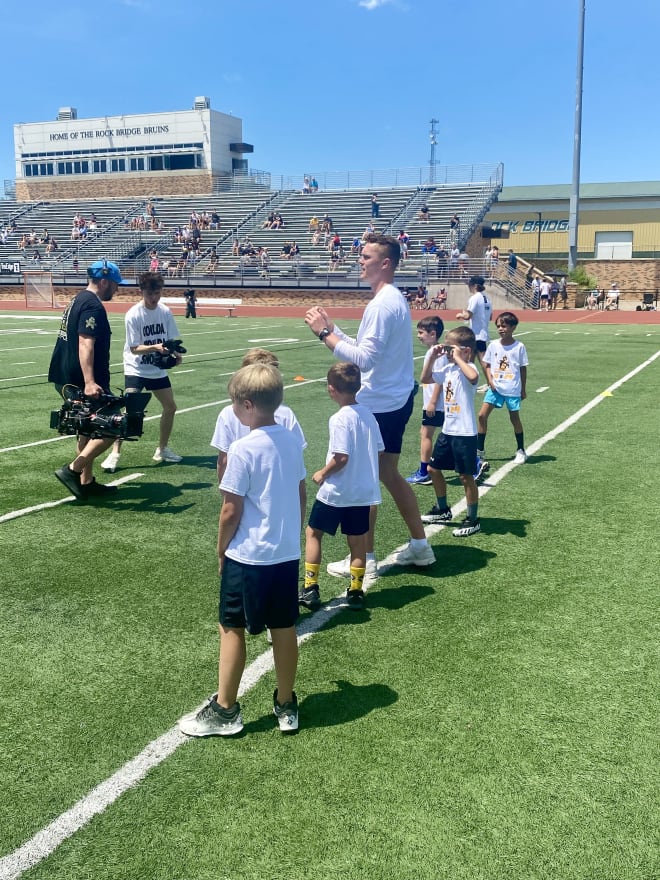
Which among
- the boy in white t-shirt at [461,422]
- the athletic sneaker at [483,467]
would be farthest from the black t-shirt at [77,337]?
the athletic sneaker at [483,467]

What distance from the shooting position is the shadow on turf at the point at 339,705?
3.62 meters

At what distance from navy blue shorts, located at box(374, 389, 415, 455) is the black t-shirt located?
2.95 metres

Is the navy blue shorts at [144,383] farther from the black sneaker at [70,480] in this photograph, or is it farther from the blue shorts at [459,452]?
the blue shorts at [459,452]

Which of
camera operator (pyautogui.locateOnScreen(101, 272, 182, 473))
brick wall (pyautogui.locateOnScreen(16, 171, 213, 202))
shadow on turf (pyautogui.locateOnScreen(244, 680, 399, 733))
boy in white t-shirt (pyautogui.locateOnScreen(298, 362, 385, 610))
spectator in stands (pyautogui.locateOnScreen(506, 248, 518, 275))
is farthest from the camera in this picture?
brick wall (pyautogui.locateOnScreen(16, 171, 213, 202))

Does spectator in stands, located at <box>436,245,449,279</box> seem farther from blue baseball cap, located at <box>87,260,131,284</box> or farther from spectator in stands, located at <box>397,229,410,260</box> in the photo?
blue baseball cap, located at <box>87,260,131,284</box>

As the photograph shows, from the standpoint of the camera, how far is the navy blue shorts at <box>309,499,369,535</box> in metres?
4.79

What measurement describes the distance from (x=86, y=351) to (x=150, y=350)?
137 centimetres

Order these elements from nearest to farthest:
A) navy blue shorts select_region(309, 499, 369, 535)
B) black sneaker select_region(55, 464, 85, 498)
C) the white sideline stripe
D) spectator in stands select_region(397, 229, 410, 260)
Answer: navy blue shorts select_region(309, 499, 369, 535), the white sideline stripe, black sneaker select_region(55, 464, 85, 498), spectator in stands select_region(397, 229, 410, 260)

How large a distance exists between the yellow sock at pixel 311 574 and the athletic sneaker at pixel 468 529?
170cm

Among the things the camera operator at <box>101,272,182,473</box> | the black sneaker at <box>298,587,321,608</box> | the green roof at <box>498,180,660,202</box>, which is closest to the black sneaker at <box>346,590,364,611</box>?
the black sneaker at <box>298,587,321,608</box>

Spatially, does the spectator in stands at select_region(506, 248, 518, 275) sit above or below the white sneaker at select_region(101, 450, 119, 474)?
above

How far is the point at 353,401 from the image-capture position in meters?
4.75

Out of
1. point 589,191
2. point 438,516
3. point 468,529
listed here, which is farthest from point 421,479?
point 589,191

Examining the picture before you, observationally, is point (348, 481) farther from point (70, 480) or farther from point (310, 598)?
point (70, 480)
